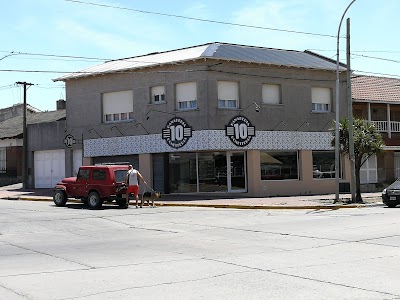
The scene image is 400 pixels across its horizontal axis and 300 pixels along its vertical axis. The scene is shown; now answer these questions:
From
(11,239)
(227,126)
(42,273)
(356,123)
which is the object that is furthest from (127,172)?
(42,273)

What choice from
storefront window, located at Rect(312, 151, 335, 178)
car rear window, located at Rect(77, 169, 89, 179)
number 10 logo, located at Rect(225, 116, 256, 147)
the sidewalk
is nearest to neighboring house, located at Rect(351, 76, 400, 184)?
storefront window, located at Rect(312, 151, 335, 178)

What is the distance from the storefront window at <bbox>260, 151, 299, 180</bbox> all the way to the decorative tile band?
47cm

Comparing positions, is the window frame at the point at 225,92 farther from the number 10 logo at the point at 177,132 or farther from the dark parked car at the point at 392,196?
the dark parked car at the point at 392,196

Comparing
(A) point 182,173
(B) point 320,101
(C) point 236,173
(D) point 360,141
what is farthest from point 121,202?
(B) point 320,101

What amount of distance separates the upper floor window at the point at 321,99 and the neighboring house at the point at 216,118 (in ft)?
0.19

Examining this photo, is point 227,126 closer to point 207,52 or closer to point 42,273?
point 207,52

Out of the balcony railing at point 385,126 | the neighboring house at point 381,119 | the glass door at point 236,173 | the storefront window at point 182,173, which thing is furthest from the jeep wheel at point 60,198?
the balcony railing at point 385,126

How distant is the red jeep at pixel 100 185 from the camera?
23.1m

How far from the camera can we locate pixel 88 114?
33.4 metres

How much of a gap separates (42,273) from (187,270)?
243 cm

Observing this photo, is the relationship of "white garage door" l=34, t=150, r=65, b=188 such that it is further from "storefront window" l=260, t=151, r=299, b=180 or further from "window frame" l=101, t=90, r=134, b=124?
"storefront window" l=260, t=151, r=299, b=180

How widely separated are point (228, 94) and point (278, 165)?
4936 millimetres

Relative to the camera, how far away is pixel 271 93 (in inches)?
1234

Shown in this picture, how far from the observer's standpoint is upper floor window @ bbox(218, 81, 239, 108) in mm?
29781
